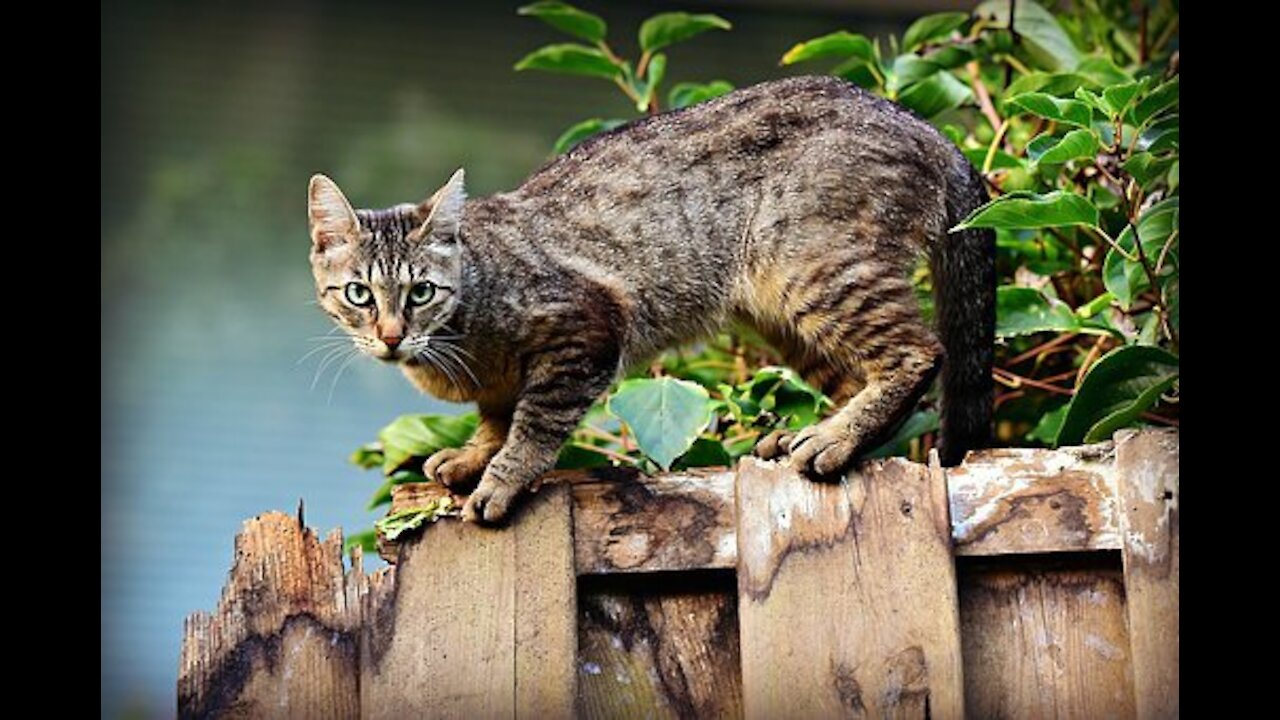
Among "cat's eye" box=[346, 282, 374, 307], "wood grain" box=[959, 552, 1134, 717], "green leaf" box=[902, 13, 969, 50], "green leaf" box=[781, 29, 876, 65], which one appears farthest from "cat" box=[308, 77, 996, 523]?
"green leaf" box=[902, 13, 969, 50]

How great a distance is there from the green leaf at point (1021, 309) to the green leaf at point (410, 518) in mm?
1203

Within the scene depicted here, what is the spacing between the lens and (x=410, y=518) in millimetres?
2467

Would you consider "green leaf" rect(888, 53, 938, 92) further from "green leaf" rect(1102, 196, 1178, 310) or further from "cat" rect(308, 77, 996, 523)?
"green leaf" rect(1102, 196, 1178, 310)

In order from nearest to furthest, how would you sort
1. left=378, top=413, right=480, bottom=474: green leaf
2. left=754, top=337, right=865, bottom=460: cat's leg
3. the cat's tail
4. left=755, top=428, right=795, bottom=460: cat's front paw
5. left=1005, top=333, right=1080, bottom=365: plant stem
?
left=755, top=428, right=795, bottom=460: cat's front paw → the cat's tail → left=754, top=337, right=865, bottom=460: cat's leg → left=378, top=413, right=480, bottom=474: green leaf → left=1005, top=333, right=1080, bottom=365: plant stem

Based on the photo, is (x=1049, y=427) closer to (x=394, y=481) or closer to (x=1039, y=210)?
(x=1039, y=210)

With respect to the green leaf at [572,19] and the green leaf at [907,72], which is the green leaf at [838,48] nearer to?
the green leaf at [907,72]

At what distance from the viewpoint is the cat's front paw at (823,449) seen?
2.51 meters

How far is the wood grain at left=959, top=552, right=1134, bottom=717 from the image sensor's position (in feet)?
7.61

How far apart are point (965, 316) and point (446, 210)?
0.98 meters

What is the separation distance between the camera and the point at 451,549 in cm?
243

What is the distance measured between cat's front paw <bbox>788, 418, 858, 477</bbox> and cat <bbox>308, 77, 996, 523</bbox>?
0.05 ft

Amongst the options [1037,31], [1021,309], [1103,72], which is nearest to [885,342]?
[1021,309]
